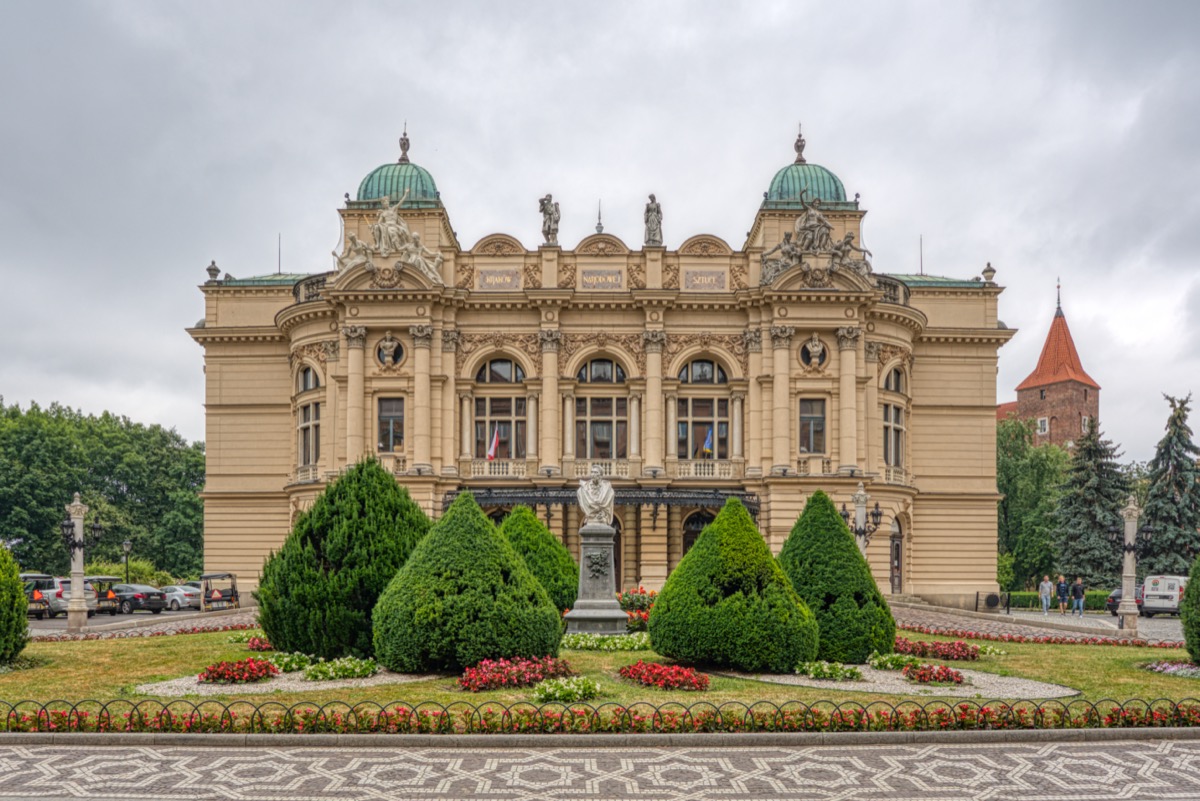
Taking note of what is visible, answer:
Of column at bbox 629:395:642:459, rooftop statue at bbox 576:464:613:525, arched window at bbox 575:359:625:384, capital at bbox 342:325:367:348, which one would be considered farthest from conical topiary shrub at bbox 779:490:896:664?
capital at bbox 342:325:367:348

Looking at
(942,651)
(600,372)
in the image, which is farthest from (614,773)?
(600,372)

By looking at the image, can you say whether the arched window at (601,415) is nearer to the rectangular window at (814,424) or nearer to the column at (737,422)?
the column at (737,422)

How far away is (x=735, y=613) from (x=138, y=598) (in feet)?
115

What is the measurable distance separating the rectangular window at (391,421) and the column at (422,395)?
1.03 meters

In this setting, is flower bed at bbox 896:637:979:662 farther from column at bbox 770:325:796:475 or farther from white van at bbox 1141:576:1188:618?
white van at bbox 1141:576:1188:618

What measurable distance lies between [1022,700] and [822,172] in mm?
38210

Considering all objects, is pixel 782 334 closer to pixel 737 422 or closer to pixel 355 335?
pixel 737 422

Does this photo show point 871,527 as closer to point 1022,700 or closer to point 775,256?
point 775,256

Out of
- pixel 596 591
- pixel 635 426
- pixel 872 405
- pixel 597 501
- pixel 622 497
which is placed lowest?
pixel 596 591

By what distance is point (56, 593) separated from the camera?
4419 cm

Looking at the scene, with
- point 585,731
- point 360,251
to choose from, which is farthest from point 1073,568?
point 585,731

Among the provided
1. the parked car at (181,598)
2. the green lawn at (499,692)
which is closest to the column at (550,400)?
the parked car at (181,598)

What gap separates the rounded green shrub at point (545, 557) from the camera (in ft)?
91.5

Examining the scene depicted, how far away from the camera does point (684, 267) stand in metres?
47.0
